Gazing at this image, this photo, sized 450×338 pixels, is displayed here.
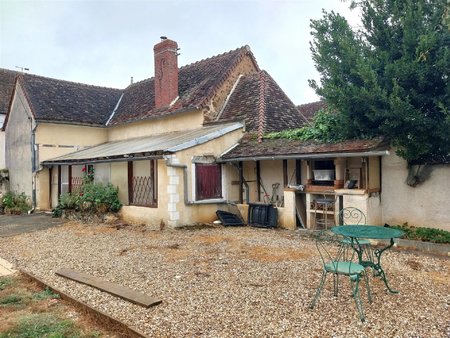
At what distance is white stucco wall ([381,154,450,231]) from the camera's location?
364 inches

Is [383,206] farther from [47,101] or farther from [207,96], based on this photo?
[47,101]

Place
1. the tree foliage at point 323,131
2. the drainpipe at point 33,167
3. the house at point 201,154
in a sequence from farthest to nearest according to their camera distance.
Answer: the drainpipe at point 33,167, the tree foliage at point 323,131, the house at point 201,154

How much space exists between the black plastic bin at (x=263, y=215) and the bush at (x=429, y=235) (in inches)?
167

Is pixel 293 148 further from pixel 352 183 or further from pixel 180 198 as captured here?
pixel 180 198

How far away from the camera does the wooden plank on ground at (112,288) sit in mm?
5054

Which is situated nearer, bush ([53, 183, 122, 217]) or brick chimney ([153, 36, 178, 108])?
bush ([53, 183, 122, 217])

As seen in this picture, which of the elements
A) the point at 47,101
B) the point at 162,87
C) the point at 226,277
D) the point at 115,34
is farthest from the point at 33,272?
the point at 115,34

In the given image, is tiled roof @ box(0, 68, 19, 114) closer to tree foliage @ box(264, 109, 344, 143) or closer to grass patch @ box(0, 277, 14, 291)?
grass patch @ box(0, 277, 14, 291)

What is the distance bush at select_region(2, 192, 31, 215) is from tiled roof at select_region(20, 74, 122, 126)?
4659 millimetres

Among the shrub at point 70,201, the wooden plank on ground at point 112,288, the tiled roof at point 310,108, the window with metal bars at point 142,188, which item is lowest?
the wooden plank on ground at point 112,288

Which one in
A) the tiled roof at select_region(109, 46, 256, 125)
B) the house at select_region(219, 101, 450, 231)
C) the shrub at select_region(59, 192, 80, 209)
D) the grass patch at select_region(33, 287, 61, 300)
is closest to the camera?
the grass patch at select_region(33, 287, 61, 300)

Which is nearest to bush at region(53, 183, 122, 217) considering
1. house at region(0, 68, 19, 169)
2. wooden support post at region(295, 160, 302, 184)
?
wooden support post at region(295, 160, 302, 184)

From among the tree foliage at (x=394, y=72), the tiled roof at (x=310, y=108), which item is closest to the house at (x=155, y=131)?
the tree foliage at (x=394, y=72)

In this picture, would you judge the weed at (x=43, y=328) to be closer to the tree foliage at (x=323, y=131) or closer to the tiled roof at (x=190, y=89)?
the tree foliage at (x=323, y=131)
